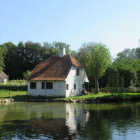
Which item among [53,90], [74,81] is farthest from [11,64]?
[53,90]

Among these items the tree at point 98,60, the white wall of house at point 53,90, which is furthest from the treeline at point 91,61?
the white wall of house at point 53,90

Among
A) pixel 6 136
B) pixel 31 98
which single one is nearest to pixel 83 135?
pixel 6 136

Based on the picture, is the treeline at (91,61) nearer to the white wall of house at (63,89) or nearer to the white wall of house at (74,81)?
the white wall of house at (74,81)

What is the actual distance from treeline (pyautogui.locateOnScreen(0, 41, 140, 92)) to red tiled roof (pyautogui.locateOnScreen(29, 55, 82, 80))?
13.4 ft

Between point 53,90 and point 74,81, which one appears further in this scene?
point 74,81

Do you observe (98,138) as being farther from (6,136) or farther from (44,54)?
(44,54)

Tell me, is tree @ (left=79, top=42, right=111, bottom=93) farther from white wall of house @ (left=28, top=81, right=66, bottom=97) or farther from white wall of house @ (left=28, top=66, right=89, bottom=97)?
white wall of house @ (left=28, top=81, right=66, bottom=97)

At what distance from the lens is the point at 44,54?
82.5 meters

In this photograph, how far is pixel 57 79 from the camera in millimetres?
36875

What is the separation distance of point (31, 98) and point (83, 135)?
2299 centimetres

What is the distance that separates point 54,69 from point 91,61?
658 centimetres

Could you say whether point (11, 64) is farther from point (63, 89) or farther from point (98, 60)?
point (63, 89)

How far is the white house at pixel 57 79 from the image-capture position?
122 feet

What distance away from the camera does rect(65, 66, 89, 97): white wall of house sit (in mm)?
38184
